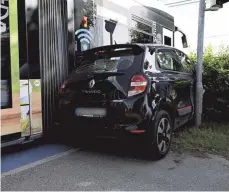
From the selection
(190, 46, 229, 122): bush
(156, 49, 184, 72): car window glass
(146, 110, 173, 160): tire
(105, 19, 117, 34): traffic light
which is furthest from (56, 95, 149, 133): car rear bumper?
(105, 19, 117, 34): traffic light

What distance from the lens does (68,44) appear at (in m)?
5.93

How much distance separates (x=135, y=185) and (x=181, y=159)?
1.27 m

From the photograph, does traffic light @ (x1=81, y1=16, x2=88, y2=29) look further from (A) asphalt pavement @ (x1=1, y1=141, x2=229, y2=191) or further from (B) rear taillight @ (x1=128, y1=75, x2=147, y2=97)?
(A) asphalt pavement @ (x1=1, y1=141, x2=229, y2=191)

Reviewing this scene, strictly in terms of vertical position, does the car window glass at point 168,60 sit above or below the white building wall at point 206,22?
below

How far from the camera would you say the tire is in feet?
13.7

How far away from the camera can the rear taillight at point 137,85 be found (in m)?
4.12

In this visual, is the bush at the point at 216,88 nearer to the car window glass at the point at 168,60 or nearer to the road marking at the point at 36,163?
the car window glass at the point at 168,60

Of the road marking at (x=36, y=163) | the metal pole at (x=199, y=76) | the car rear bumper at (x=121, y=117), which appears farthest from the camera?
the metal pole at (x=199, y=76)

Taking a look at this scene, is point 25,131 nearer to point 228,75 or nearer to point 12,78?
point 12,78

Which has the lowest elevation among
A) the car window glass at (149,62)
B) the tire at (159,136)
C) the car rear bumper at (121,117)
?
the tire at (159,136)

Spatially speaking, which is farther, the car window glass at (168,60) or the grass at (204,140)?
the grass at (204,140)

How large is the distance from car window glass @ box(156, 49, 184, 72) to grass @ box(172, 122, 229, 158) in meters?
1.23

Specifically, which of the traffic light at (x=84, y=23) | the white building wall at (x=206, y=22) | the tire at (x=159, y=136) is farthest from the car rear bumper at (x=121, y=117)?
the white building wall at (x=206, y=22)

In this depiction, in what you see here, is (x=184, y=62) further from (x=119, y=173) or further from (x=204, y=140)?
(x=119, y=173)
